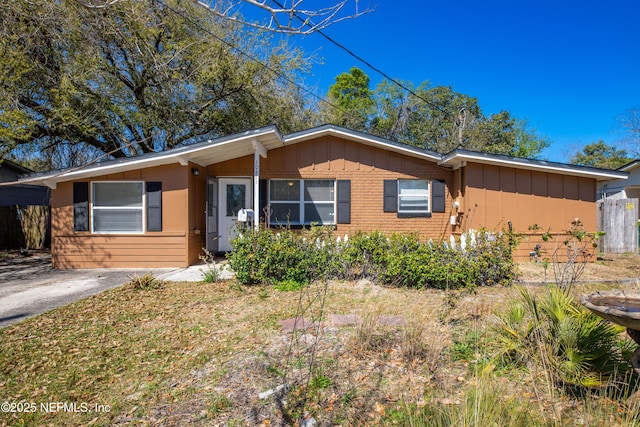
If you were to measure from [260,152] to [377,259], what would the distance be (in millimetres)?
4488

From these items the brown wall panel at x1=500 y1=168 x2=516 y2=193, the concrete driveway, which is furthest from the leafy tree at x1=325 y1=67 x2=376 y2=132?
the concrete driveway

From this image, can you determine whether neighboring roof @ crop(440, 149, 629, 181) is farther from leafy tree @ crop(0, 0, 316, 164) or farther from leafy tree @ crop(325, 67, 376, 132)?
leafy tree @ crop(325, 67, 376, 132)

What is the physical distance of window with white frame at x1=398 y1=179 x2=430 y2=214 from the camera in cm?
999

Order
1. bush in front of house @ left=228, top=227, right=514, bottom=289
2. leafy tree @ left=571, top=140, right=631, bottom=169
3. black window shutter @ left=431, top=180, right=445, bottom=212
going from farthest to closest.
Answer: leafy tree @ left=571, top=140, right=631, bottom=169 → black window shutter @ left=431, top=180, right=445, bottom=212 → bush in front of house @ left=228, top=227, right=514, bottom=289

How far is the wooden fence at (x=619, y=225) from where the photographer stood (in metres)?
11.4

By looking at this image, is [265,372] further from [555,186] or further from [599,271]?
[555,186]

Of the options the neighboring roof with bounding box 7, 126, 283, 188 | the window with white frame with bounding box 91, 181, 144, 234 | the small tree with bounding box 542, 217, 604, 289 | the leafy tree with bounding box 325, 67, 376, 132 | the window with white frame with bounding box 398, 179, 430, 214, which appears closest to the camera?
the small tree with bounding box 542, 217, 604, 289

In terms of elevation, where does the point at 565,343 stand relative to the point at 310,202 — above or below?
below

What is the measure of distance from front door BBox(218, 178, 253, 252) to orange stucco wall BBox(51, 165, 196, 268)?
1780mm

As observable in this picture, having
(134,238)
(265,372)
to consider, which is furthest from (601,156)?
(265,372)

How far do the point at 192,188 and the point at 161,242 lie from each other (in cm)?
147

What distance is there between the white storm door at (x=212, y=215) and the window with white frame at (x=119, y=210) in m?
1.66

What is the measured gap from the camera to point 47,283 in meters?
6.88

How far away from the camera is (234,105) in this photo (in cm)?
1298
